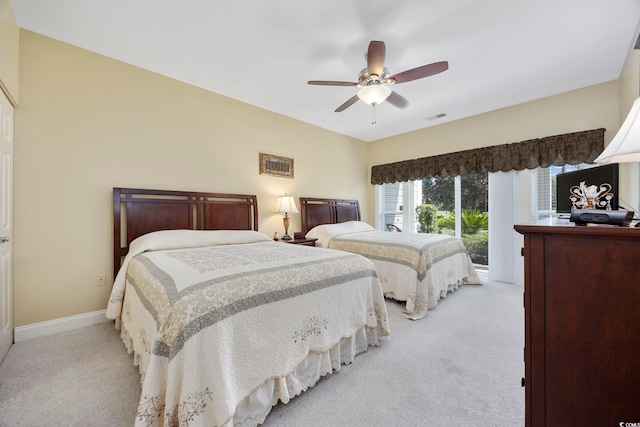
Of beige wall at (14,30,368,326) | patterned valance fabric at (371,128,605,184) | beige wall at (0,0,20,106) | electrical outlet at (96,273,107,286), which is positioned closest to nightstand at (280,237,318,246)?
beige wall at (14,30,368,326)

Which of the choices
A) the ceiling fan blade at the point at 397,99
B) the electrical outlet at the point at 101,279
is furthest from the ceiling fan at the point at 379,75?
the electrical outlet at the point at 101,279

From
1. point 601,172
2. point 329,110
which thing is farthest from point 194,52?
point 601,172

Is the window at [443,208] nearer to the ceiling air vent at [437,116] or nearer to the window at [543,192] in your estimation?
the window at [543,192]

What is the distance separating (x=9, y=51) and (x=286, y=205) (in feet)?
9.61

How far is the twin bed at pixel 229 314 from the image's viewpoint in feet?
3.76

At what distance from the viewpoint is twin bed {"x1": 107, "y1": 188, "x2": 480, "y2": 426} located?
1146 mm

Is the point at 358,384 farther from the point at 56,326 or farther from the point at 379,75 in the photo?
the point at 56,326

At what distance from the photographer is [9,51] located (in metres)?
1.99

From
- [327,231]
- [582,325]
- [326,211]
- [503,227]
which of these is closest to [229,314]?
[582,325]

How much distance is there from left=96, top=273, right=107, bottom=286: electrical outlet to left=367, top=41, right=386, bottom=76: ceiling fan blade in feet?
10.9

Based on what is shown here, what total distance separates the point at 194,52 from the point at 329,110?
203 centimetres

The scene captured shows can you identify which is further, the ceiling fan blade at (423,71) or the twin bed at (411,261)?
the twin bed at (411,261)

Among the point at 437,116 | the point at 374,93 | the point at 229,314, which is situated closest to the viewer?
the point at 229,314

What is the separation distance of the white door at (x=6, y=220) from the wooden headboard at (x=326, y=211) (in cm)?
324
